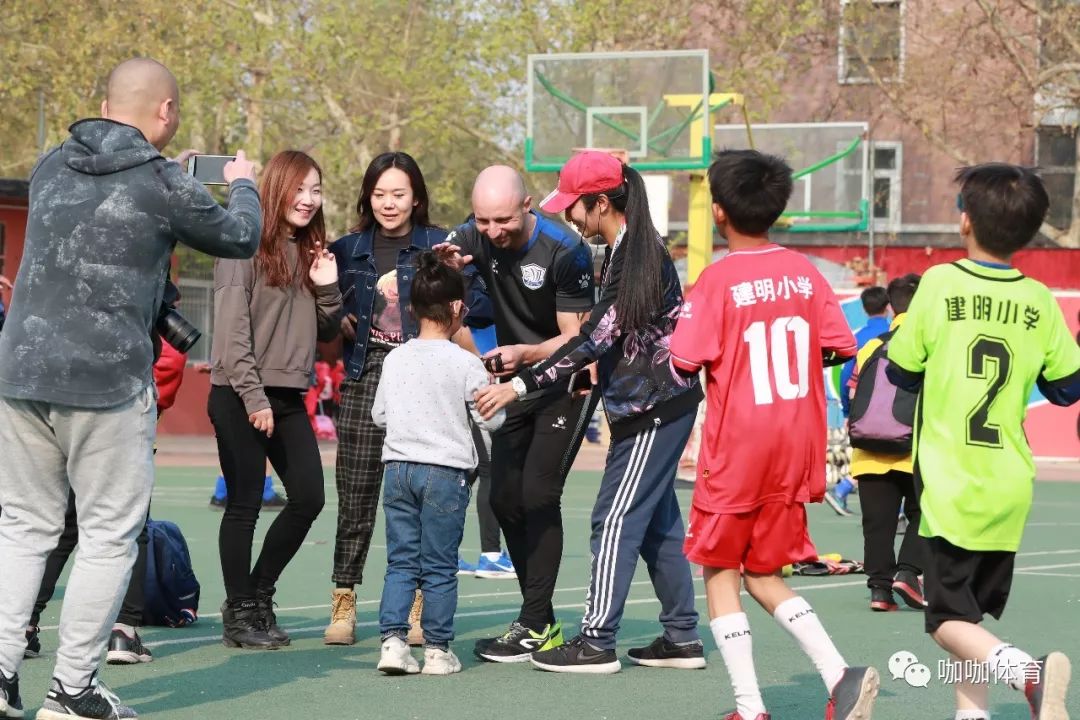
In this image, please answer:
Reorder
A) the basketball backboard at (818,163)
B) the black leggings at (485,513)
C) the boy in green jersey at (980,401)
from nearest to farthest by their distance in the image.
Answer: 1. the boy in green jersey at (980,401)
2. the black leggings at (485,513)
3. the basketball backboard at (818,163)

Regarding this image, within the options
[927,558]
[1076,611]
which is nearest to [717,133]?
[1076,611]

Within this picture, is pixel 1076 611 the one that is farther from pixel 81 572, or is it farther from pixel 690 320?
pixel 81 572

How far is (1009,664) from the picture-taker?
5203 mm

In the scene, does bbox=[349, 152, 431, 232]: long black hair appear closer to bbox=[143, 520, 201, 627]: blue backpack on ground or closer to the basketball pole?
bbox=[143, 520, 201, 627]: blue backpack on ground

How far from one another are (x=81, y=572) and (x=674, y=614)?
2614 millimetres

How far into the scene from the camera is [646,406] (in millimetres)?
6848

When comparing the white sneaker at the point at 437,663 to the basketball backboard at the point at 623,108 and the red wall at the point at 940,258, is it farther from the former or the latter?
the red wall at the point at 940,258

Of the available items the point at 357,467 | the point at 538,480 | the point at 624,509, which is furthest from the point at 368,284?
the point at 624,509

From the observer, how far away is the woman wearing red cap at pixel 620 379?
22.2ft

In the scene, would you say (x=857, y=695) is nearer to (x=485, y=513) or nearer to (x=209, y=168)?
(x=209, y=168)

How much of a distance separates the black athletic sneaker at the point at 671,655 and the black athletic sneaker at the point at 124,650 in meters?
2.03

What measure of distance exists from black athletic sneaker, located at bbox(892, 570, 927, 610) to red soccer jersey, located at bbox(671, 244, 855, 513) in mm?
3885

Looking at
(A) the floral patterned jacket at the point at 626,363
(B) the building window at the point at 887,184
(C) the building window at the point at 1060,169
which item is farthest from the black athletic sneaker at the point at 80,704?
(C) the building window at the point at 1060,169

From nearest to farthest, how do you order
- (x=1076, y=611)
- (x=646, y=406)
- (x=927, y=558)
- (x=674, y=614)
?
(x=927, y=558) → (x=646, y=406) → (x=674, y=614) → (x=1076, y=611)
